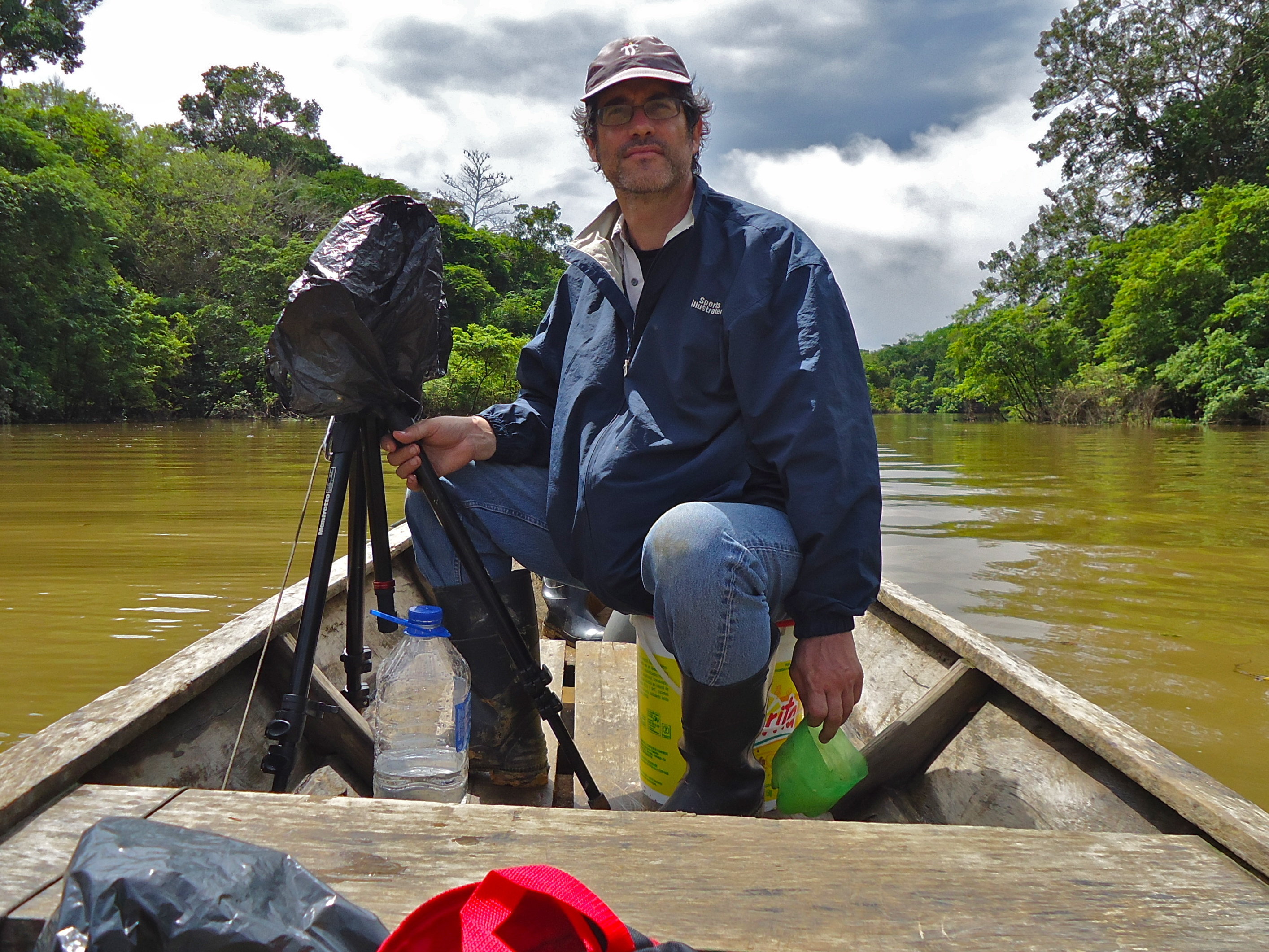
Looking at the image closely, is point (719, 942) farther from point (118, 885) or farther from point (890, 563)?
point (890, 563)

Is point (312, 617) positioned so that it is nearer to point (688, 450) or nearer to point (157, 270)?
point (688, 450)

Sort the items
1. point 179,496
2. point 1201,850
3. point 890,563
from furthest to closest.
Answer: point 179,496 → point 890,563 → point 1201,850

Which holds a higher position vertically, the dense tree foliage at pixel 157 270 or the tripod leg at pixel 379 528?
the dense tree foliage at pixel 157 270

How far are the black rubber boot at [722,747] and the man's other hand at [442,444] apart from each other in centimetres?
70

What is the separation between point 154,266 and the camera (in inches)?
1135

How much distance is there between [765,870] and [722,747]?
1.78ft

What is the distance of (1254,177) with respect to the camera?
26.0m

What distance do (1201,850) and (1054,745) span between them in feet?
1.80

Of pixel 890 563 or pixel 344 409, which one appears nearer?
pixel 344 409

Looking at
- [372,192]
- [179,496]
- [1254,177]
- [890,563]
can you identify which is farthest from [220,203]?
[1254,177]

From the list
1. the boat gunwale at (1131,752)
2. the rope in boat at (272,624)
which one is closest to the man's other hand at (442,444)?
the rope in boat at (272,624)

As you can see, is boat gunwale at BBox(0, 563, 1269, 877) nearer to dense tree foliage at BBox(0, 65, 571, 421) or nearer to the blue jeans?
the blue jeans

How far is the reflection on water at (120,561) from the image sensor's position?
121 inches

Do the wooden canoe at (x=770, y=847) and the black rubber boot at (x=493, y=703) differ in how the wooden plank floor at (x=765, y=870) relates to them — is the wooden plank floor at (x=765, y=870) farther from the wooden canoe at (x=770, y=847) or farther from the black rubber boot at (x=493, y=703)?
the black rubber boot at (x=493, y=703)
